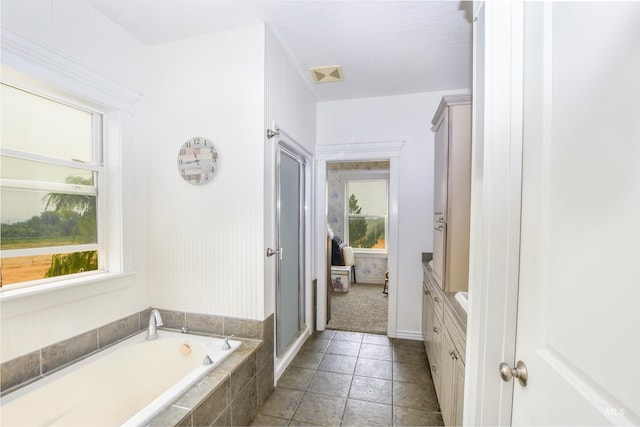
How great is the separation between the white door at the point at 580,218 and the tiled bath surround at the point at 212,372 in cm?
138

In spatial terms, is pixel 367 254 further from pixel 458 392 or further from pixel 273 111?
pixel 458 392

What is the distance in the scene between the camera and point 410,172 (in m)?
3.01

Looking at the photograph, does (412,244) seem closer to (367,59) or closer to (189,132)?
(367,59)

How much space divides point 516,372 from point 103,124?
268 cm

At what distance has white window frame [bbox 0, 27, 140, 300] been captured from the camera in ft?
4.65

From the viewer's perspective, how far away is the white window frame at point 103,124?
4.65ft

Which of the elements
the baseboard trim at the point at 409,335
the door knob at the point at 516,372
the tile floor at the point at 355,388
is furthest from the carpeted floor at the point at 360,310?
the door knob at the point at 516,372

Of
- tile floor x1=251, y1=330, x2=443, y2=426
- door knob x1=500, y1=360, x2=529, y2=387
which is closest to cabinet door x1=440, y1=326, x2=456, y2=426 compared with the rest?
tile floor x1=251, y1=330, x2=443, y2=426

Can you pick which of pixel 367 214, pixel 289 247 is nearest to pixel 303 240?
pixel 289 247

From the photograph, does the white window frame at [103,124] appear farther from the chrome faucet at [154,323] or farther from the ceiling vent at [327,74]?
the ceiling vent at [327,74]

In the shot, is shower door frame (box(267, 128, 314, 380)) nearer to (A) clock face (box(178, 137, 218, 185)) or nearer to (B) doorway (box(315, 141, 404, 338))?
(B) doorway (box(315, 141, 404, 338))

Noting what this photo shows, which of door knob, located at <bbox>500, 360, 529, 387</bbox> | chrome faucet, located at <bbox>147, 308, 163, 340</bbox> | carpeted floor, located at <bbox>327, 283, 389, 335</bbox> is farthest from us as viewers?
carpeted floor, located at <bbox>327, 283, 389, 335</bbox>

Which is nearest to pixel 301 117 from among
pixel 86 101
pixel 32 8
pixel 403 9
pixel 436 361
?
pixel 403 9

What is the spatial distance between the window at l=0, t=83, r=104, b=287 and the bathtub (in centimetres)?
58
